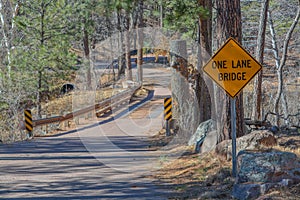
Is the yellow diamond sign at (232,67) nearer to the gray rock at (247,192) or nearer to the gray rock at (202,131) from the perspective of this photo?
the gray rock at (247,192)

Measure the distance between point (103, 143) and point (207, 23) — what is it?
5645mm

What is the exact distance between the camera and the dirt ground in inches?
301

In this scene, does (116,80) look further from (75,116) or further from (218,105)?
(218,105)

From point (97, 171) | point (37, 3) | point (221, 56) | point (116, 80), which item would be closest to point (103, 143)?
point (97, 171)

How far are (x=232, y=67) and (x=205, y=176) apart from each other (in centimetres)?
257

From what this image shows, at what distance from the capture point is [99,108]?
86.4 feet

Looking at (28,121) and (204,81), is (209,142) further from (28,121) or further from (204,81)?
(28,121)

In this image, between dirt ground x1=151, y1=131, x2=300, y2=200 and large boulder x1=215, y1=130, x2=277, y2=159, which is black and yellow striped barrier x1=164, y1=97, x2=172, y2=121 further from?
large boulder x1=215, y1=130, x2=277, y2=159

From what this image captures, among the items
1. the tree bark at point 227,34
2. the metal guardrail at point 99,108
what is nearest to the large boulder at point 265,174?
the tree bark at point 227,34

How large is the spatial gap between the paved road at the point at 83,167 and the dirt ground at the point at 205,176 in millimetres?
422

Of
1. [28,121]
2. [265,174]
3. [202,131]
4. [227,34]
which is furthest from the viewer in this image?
[28,121]

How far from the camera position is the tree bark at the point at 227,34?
10.4m

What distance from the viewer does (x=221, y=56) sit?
8.16 m

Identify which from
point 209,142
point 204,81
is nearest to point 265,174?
point 209,142
